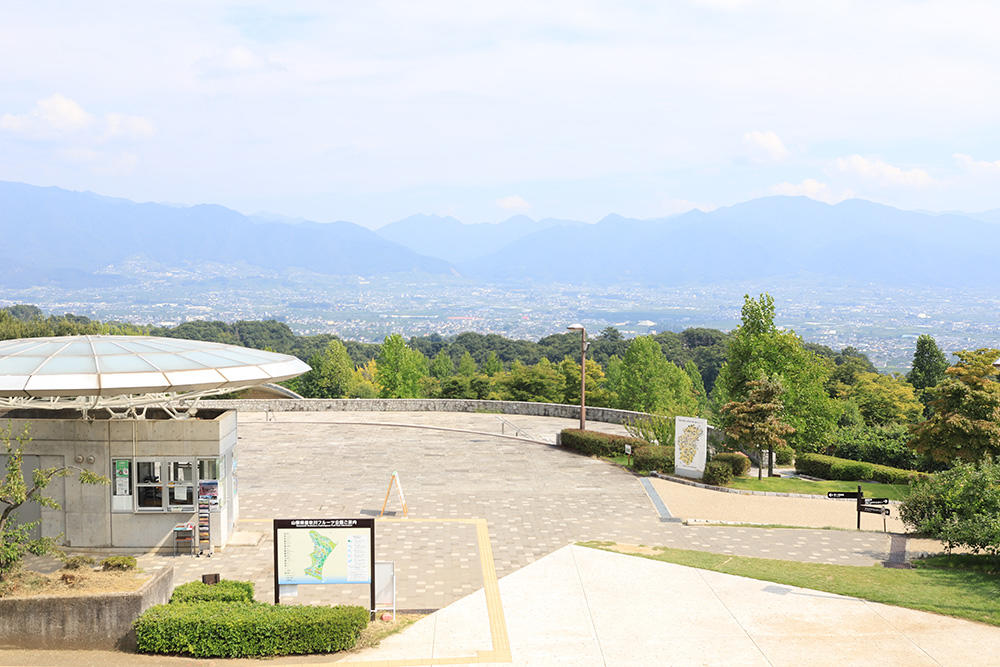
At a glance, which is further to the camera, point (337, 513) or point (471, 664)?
point (337, 513)

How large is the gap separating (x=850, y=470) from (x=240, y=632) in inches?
1025

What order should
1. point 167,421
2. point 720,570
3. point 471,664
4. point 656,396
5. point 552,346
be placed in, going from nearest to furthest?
point 471,664 < point 720,570 < point 167,421 < point 656,396 < point 552,346

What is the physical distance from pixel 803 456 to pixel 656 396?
23414 millimetres

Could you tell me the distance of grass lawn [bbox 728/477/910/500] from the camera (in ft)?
95.1

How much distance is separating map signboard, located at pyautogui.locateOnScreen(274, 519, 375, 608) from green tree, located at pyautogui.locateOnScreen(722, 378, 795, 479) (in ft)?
60.0

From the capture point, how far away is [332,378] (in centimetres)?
8056

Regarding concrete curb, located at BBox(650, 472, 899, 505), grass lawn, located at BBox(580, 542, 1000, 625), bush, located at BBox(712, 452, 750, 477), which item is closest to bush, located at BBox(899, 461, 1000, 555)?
grass lawn, located at BBox(580, 542, 1000, 625)

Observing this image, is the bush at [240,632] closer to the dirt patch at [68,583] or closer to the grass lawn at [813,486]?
the dirt patch at [68,583]

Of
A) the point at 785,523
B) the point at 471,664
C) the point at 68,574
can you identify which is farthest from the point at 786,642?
the point at 68,574

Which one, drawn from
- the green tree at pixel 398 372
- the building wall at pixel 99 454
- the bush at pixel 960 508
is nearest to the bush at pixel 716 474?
the bush at pixel 960 508

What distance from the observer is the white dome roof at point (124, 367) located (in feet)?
58.6

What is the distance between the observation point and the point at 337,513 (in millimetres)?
24312

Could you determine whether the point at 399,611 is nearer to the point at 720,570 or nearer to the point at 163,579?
the point at 163,579

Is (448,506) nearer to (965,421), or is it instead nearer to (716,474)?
(716,474)
